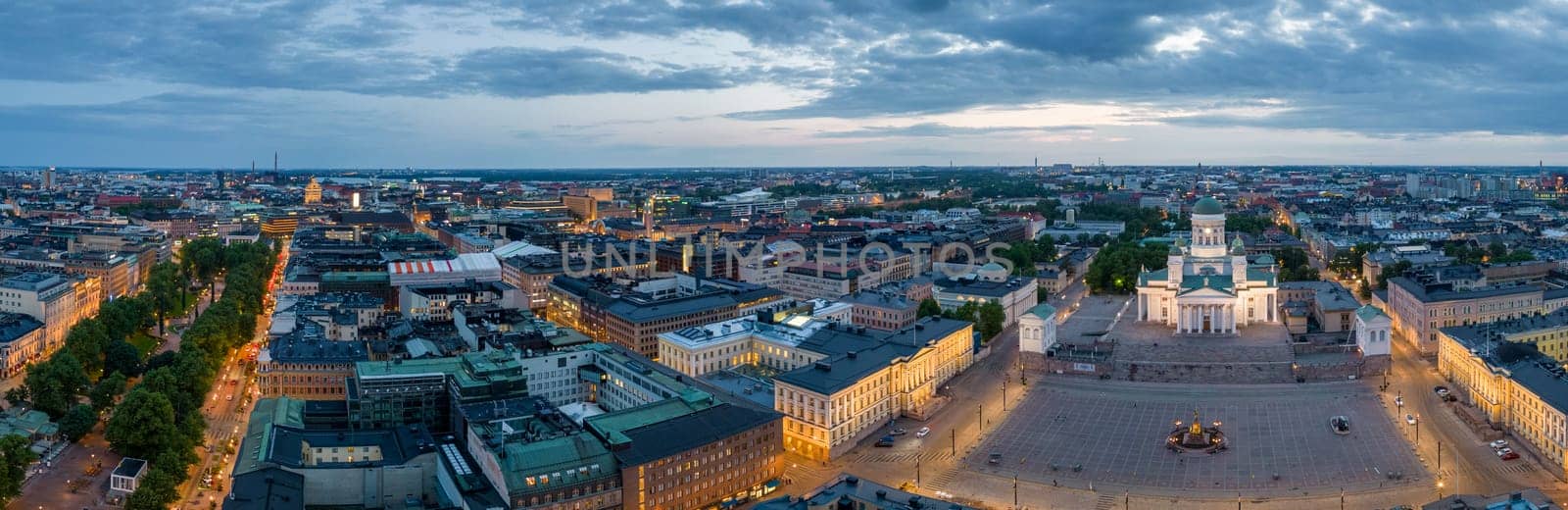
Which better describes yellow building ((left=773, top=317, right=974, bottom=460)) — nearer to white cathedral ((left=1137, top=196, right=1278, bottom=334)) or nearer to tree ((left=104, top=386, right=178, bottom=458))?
white cathedral ((left=1137, top=196, right=1278, bottom=334))

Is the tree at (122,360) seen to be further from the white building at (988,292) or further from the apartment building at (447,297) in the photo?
the white building at (988,292)

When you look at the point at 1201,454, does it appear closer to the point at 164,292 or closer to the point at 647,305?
the point at 647,305

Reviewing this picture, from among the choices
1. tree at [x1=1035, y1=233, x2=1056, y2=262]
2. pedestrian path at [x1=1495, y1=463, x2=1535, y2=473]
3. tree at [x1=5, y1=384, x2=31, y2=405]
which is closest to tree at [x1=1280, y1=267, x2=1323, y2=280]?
→ tree at [x1=1035, y1=233, x2=1056, y2=262]

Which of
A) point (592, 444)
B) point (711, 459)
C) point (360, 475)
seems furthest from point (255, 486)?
point (711, 459)

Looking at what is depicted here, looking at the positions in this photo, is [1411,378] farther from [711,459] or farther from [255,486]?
[255,486]

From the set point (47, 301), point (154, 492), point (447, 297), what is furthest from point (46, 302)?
point (154, 492)

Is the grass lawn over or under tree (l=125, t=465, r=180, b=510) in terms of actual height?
over
